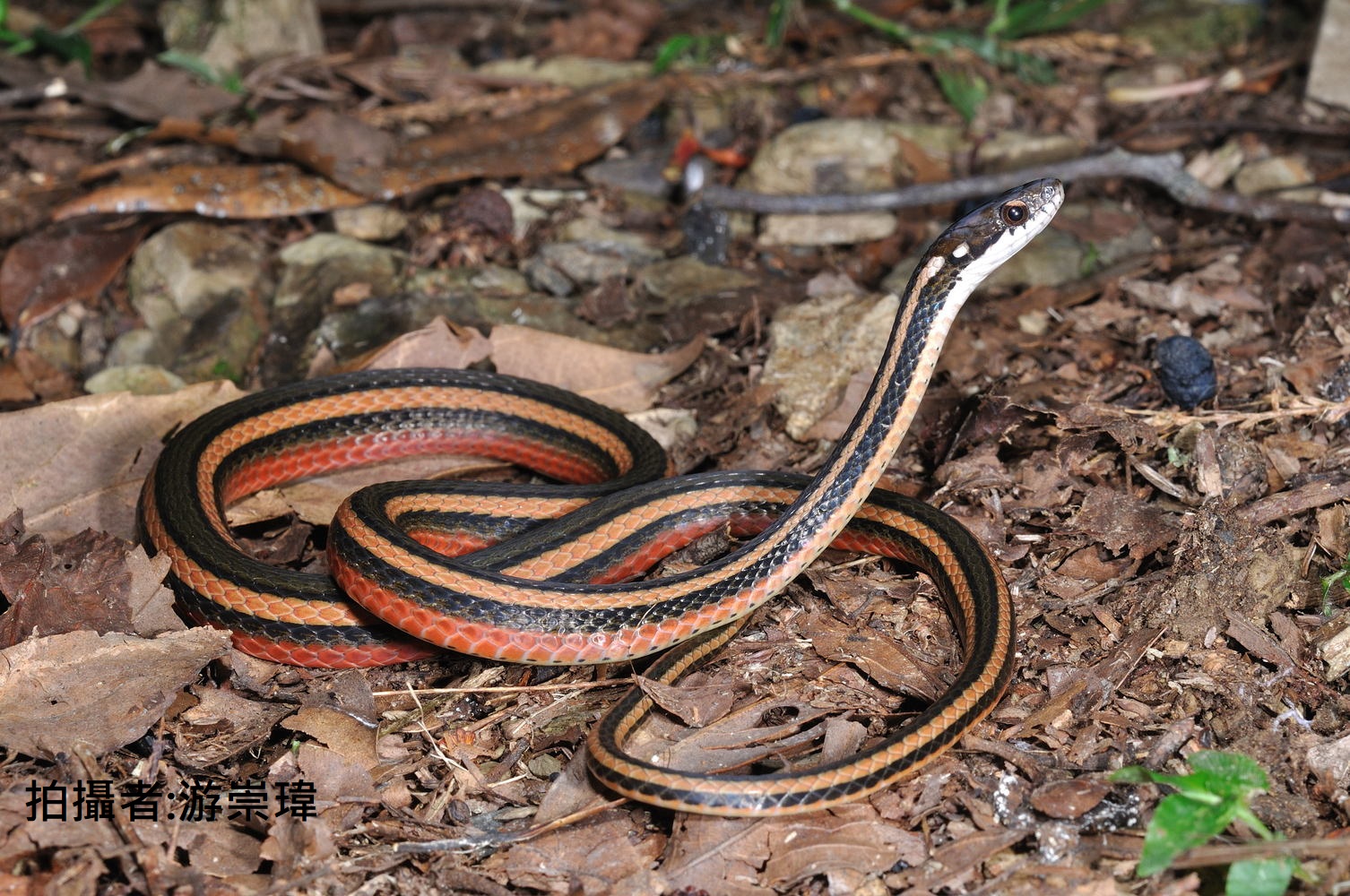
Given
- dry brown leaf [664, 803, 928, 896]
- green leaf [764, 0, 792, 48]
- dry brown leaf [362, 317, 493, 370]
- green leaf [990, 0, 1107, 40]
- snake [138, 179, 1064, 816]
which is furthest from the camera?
green leaf [764, 0, 792, 48]

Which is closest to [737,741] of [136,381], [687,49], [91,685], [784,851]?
[784,851]

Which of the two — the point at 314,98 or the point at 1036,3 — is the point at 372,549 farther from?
the point at 1036,3

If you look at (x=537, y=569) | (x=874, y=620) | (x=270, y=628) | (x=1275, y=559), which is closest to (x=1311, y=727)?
(x=1275, y=559)

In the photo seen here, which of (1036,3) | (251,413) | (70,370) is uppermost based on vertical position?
(1036,3)

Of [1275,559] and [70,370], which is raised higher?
[1275,559]

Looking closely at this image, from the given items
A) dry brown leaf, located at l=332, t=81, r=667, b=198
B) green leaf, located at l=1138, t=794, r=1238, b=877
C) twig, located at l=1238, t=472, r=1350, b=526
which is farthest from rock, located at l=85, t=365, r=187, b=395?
twig, located at l=1238, t=472, r=1350, b=526

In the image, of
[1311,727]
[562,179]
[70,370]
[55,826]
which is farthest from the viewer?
[562,179]

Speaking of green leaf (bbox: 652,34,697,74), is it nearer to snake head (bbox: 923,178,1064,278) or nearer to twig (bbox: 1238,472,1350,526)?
snake head (bbox: 923,178,1064,278)
